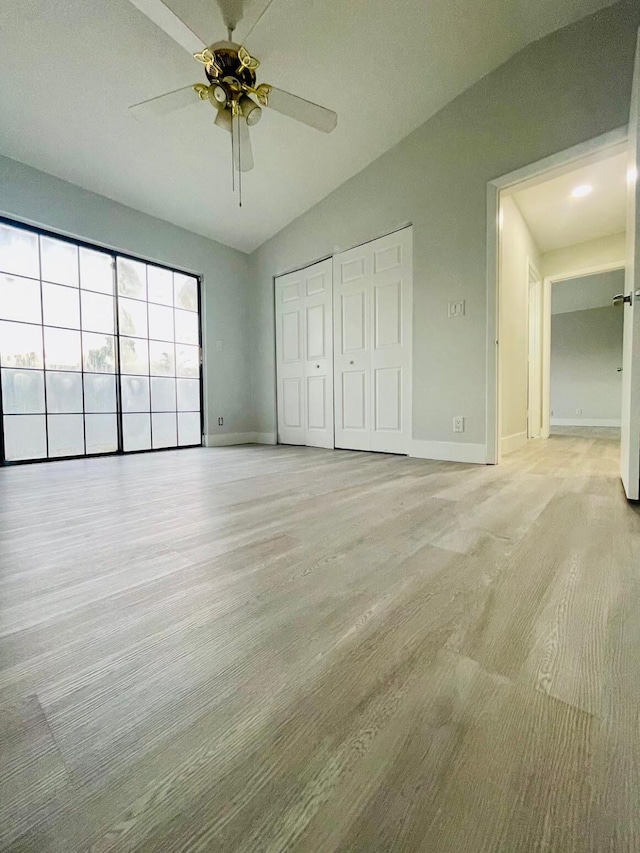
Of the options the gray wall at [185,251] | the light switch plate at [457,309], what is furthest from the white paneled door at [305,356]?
the light switch plate at [457,309]

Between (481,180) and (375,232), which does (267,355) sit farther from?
(481,180)

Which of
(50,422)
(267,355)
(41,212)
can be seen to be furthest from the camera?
(267,355)

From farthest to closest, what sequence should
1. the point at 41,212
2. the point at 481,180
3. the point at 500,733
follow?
the point at 41,212, the point at 481,180, the point at 500,733

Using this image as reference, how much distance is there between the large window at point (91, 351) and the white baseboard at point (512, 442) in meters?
3.23

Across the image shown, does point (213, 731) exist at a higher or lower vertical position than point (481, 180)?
lower

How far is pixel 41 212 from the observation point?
9.42ft

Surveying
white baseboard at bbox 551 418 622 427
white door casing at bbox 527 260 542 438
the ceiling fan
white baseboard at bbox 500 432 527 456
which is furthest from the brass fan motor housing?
white baseboard at bbox 551 418 622 427

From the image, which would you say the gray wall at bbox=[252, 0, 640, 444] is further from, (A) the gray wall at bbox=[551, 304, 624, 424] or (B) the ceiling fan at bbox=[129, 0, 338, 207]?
(A) the gray wall at bbox=[551, 304, 624, 424]

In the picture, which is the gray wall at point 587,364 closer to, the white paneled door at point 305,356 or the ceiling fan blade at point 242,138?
the white paneled door at point 305,356

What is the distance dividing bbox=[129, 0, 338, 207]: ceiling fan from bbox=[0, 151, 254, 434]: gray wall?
1.51 meters

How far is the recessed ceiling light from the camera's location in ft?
10.0

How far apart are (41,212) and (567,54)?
12.8 ft

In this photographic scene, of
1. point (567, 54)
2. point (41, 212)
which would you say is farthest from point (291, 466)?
point (567, 54)

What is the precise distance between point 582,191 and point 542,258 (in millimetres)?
1393
